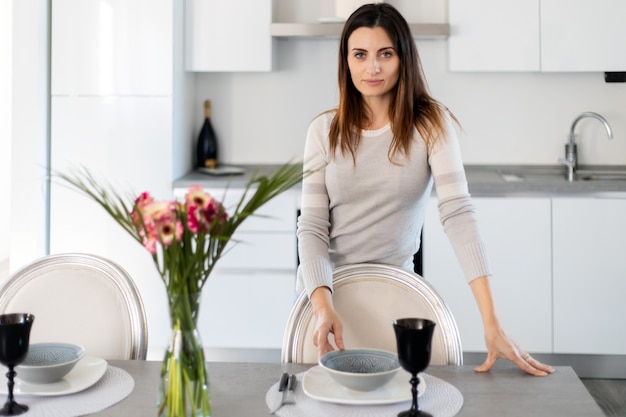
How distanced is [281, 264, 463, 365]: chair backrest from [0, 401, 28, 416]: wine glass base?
569 mm

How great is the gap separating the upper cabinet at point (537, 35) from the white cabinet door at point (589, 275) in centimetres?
67

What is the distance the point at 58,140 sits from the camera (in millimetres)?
3730

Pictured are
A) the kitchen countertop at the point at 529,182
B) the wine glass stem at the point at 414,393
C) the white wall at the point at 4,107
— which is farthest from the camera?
the white wall at the point at 4,107

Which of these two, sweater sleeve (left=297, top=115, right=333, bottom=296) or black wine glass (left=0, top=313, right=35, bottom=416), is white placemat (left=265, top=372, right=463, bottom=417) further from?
sweater sleeve (left=297, top=115, right=333, bottom=296)

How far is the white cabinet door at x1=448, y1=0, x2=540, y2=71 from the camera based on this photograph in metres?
3.73

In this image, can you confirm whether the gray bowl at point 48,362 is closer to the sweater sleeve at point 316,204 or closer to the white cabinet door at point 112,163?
the sweater sleeve at point 316,204

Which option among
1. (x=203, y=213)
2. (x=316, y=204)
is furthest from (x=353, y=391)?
(x=316, y=204)

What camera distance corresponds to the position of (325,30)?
12.3ft

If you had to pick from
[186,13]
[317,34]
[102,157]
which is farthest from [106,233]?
[317,34]

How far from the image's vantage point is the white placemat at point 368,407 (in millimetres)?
1374

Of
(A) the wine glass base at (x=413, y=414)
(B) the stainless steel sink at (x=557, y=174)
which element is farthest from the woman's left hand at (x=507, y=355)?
(B) the stainless steel sink at (x=557, y=174)

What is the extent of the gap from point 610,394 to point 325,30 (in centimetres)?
201

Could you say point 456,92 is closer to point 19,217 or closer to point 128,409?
point 19,217

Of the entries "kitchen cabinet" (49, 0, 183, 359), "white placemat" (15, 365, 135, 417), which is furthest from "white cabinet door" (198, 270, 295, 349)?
"white placemat" (15, 365, 135, 417)
